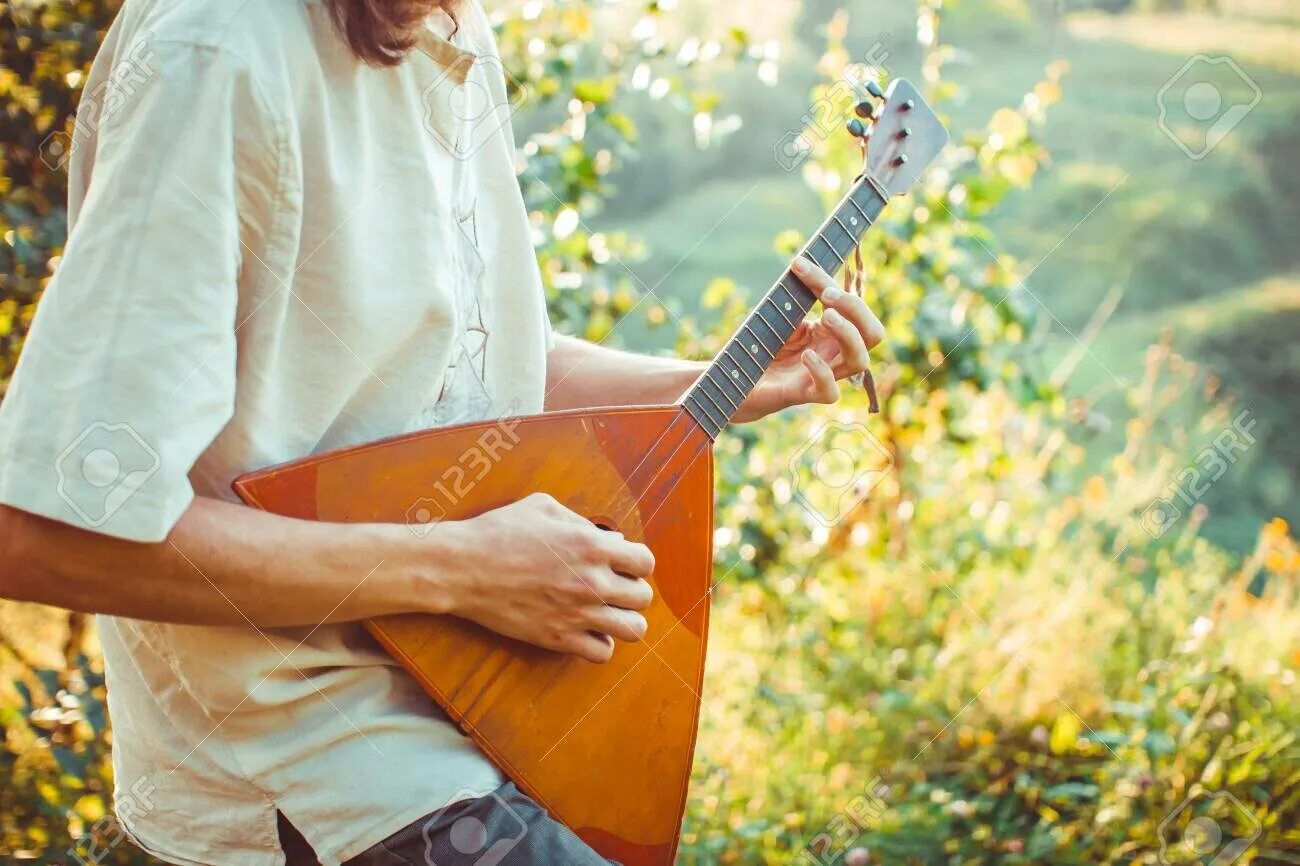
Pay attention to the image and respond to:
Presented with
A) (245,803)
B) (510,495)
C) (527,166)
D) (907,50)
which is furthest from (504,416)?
(907,50)

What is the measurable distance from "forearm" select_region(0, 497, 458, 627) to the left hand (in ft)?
Result: 1.99

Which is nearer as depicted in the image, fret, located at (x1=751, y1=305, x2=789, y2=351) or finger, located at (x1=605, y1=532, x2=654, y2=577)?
finger, located at (x1=605, y1=532, x2=654, y2=577)

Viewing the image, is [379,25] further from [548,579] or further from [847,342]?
[847,342]

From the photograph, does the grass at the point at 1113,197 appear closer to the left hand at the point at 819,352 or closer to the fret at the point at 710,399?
the left hand at the point at 819,352

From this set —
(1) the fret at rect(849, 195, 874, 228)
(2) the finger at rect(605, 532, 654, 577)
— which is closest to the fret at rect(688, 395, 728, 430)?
(2) the finger at rect(605, 532, 654, 577)

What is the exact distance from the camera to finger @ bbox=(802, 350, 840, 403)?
1.56 meters

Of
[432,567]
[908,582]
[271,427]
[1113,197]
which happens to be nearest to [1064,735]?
[908,582]

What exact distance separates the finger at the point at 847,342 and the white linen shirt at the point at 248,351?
1.60ft

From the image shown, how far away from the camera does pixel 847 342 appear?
5.10 ft

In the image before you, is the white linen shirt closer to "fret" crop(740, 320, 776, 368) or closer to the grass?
"fret" crop(740, 320, 776, 368)

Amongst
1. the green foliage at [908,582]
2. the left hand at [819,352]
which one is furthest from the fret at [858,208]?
the green foliage at [908,582]

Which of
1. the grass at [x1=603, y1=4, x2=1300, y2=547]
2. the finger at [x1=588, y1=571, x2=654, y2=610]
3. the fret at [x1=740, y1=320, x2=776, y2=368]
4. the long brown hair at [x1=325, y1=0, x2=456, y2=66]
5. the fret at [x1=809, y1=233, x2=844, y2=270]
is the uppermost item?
the long brown hair at [x1=325, y1=0, x2=456, y2=66]

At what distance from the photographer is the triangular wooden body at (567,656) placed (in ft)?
3.80

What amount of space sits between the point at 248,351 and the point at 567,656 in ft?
1.57
